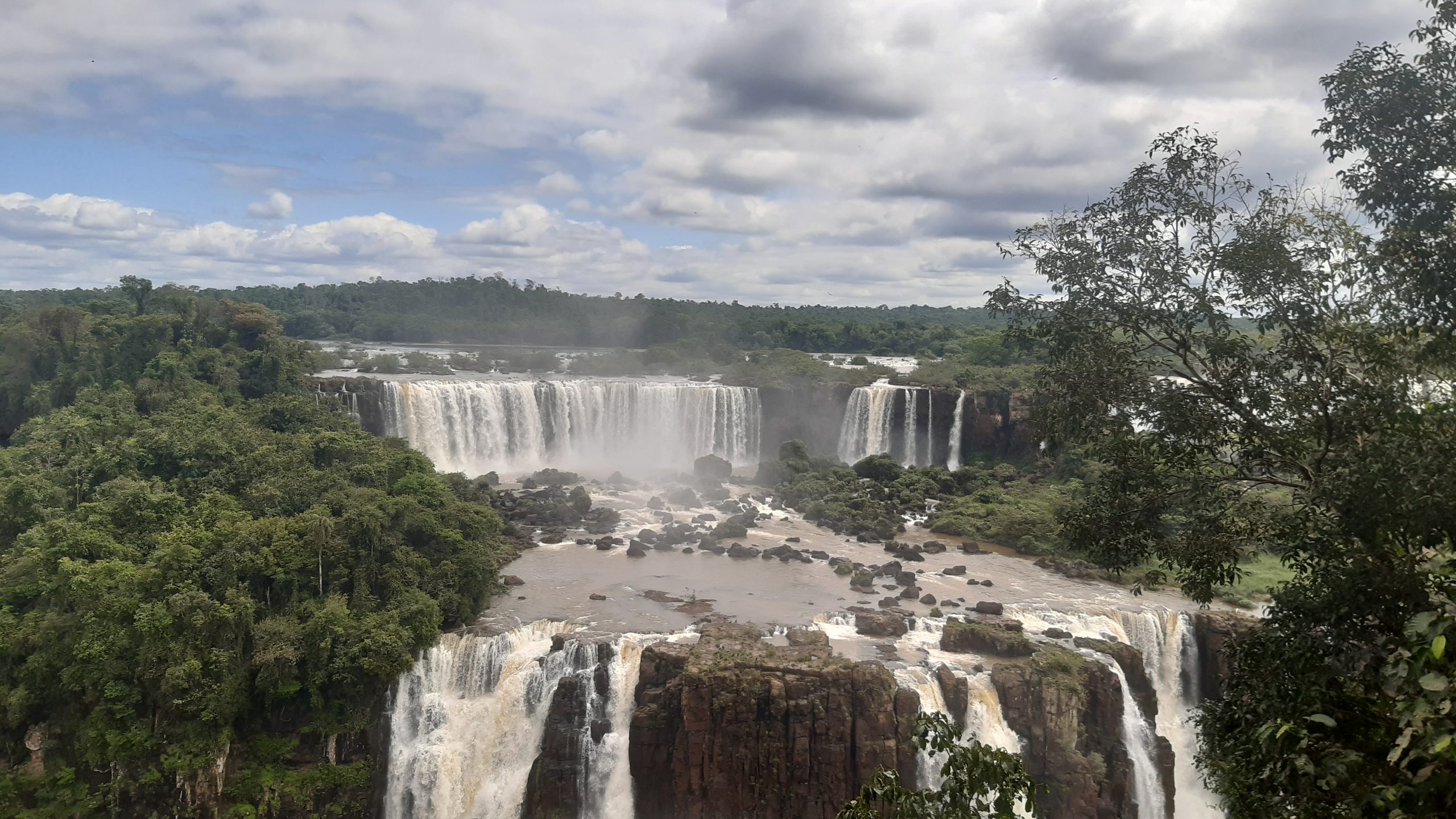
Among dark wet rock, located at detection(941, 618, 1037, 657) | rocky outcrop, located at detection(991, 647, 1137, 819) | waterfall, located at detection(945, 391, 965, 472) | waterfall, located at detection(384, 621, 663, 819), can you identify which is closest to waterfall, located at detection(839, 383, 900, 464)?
waterfall, located at detection(945, 391, 965, 472)

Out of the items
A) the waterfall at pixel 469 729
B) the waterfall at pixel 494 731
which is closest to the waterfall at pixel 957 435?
the waterfall at pixel 494 731

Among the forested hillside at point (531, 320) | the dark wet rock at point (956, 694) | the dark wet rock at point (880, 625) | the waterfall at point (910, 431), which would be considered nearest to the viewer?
the dark wet rock at point (956, 694)

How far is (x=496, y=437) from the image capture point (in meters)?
34.0

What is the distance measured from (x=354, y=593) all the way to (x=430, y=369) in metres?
27.1

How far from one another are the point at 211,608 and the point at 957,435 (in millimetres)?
27722

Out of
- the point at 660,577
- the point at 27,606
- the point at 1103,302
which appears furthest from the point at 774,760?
the point at 27,606

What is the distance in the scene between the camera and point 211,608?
15.8 m

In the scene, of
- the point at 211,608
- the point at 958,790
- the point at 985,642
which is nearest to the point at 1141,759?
the point at 985,642

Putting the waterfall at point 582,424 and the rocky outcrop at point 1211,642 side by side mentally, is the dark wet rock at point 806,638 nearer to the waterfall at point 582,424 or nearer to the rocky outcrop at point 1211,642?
the rocky outcrop at point 1211,642

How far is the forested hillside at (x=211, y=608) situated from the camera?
15.3 meters

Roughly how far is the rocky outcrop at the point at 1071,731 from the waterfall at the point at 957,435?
806 inches

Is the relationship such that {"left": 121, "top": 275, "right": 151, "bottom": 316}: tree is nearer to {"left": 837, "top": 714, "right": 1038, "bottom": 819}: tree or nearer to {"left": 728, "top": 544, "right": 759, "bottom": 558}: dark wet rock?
{"left": 728, "top": 544, "right": 759, "bottom": 558}: dark wet rock

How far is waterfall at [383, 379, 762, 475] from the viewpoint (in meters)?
33.0

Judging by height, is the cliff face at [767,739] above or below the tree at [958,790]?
below
